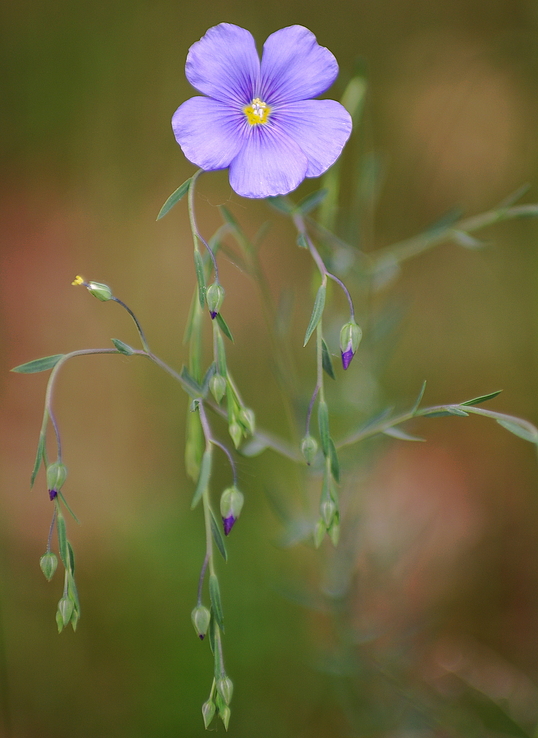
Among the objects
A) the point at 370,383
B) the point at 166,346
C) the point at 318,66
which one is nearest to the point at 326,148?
the point at 318,66

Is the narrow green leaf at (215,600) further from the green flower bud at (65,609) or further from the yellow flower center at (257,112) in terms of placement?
the yellow flower center at (257,112)

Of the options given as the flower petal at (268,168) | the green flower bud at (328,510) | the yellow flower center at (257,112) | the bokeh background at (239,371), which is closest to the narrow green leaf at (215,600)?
the green flower bud at (328,510)

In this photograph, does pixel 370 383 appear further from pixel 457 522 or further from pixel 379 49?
pixel 379 49

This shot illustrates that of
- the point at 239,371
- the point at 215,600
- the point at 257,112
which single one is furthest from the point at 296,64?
the point at 239,371

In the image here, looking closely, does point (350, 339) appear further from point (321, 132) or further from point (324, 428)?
point (321, 132)

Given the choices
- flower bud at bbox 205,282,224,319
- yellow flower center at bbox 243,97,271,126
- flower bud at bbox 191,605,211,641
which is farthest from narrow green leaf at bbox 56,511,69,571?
yellow flower center at bbox 243,97,271,126

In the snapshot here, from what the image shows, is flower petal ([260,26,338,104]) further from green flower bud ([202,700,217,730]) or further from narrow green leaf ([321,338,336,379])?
green flower bud ([202,700,217,730])

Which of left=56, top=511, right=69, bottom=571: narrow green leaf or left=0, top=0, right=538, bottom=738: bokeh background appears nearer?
left=56, top=511, right=69, bottom=571: narrow green leaf
